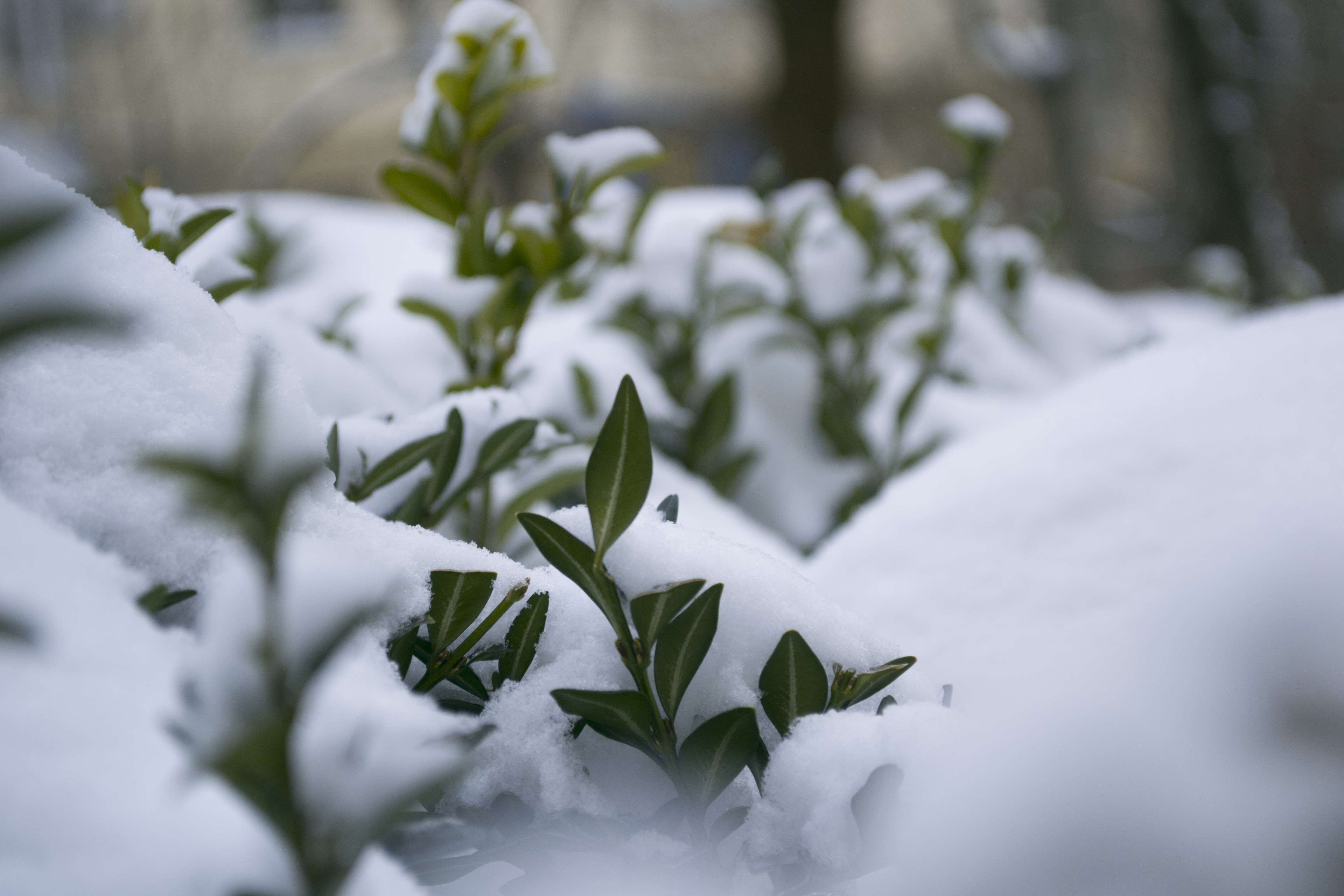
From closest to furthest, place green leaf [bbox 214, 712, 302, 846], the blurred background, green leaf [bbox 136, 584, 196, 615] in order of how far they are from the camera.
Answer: green leaf [bbox 214, 712, 302, 846], green leaf [bbox 136, 584, 196, 615], the blurred background

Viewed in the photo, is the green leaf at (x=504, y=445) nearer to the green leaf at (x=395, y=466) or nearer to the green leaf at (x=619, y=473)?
the green leaf at (x=395, y=466)

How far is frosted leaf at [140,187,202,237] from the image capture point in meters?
0.66

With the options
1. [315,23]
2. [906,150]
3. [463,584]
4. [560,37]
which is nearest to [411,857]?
[463,584]

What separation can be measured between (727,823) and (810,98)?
3.16m

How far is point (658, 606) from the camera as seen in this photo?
0.40 metres

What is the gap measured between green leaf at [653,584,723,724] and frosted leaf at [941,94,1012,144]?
117 centimetres

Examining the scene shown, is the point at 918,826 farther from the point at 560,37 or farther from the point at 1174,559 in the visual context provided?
the point at 560,37

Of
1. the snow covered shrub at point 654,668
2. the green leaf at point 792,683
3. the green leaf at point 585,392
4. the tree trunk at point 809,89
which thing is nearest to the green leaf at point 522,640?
the snow covered shrub at point 654,668

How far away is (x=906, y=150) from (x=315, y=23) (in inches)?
267

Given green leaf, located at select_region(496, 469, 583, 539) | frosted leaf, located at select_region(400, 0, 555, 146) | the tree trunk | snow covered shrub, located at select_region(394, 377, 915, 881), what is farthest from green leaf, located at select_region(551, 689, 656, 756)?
the tree trunk

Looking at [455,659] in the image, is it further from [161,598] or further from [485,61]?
[485,61]

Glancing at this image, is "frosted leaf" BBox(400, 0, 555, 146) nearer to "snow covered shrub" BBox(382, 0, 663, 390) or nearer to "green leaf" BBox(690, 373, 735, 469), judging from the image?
"snow covered shrub" BBox(382, 0, 663, 390)

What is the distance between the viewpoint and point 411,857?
34 centimetres

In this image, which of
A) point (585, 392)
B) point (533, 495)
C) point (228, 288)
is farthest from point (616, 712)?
point (585, 392)
